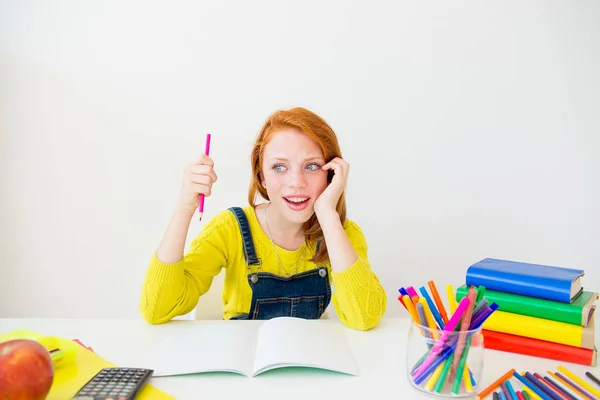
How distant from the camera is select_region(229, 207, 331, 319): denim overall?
Result: 118 cm

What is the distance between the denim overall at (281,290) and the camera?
1181mm

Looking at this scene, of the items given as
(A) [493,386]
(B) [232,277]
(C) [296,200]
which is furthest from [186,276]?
(A) [493,386]

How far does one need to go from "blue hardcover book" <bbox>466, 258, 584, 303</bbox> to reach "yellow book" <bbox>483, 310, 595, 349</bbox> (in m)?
0.04

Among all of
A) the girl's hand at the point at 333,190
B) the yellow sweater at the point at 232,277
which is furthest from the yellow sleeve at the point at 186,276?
the girl's hand at the point at 333,190

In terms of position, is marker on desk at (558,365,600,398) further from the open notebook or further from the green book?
the open notebook

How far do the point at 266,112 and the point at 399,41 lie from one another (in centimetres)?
52

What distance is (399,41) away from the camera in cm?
167

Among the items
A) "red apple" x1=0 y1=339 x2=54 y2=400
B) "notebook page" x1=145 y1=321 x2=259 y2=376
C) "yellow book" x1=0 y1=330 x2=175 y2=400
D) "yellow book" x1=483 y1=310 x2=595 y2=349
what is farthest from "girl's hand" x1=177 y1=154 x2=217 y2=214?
"yellow book" x1=483 y1=310 x2=595 y2=349

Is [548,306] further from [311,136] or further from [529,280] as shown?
[311,136]

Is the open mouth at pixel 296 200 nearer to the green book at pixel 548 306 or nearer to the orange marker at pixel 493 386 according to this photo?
the green book at pixel 548 306

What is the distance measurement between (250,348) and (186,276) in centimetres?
34

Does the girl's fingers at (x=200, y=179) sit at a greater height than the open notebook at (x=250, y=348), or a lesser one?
greater

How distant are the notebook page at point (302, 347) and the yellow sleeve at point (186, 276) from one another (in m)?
0.22

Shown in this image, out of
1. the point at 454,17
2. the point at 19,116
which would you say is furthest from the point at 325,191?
the point at 19,116
